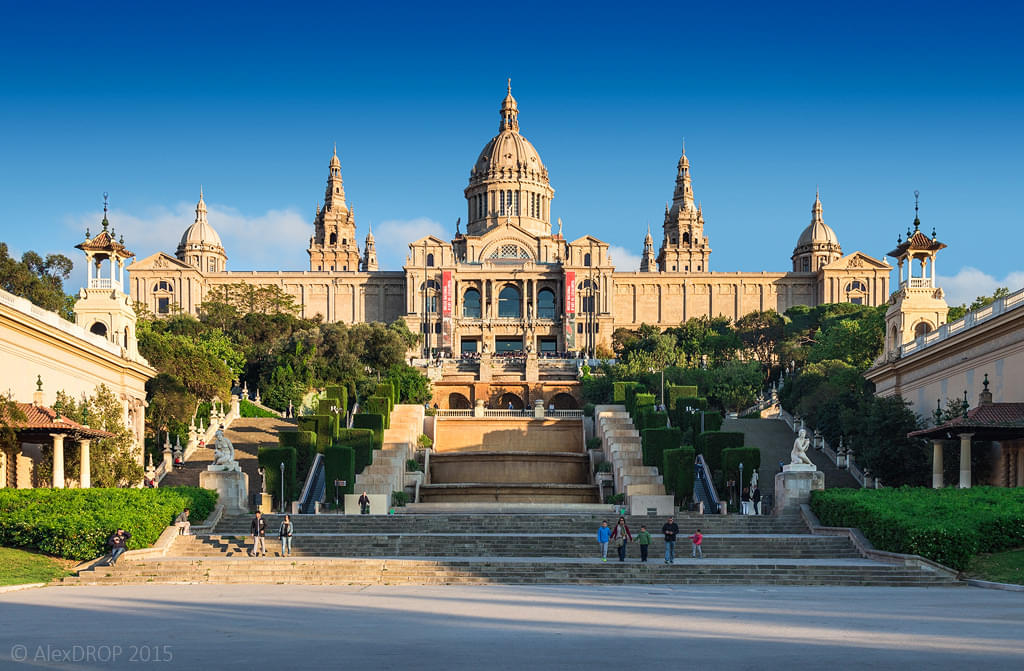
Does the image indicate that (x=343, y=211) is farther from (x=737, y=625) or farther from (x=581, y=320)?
(x=737, y=625)

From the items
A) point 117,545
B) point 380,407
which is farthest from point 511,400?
point 117,545

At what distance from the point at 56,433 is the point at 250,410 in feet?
105

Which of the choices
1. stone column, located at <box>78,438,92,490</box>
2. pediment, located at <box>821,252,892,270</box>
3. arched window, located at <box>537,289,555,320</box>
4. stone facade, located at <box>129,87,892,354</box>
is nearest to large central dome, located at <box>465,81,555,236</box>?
stone facade, located at <box>129,87,892,354</box>

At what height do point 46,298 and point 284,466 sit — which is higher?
point 46,298

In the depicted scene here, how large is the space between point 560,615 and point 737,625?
3.18 meters

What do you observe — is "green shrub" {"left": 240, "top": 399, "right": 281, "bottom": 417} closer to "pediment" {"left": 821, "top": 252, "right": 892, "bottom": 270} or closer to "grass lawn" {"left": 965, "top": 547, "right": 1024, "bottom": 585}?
"grass lawn" {"left": 965, "top": 547, "right": 1024, "bottom": 585}

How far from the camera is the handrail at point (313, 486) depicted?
44.1 meters

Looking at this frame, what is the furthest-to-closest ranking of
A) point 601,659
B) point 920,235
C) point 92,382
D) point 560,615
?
point 920,235
point 92,382
point 560,615
point 601,659

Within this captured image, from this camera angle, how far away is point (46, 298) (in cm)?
6988

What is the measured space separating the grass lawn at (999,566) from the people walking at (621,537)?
27.7 ft

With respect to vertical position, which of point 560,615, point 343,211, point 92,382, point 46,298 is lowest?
point 560,615

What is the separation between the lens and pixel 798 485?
122 feet

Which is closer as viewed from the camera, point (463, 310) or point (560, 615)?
point (560, 615)

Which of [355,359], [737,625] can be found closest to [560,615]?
[737,625]
